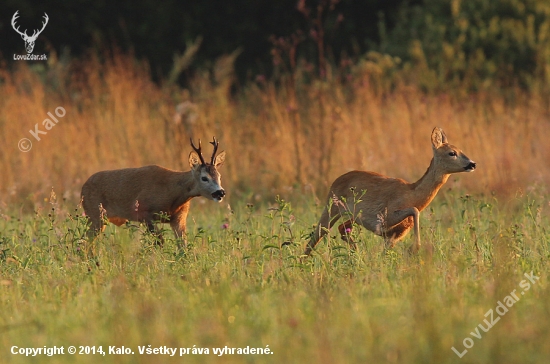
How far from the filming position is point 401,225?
7398mm

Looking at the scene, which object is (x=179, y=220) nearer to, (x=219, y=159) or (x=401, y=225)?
(x=219, y=159)

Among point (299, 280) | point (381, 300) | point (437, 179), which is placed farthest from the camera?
point (437, 179)

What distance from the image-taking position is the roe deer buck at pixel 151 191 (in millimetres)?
8195

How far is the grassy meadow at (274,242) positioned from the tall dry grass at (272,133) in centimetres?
3

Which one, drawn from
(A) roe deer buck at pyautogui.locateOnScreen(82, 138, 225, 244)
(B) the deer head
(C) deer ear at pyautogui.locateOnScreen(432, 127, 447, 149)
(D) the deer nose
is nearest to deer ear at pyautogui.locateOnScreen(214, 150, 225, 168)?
(A) roe deer buck at pyautogui.locateOnScreen(82, 138, 225, 244)

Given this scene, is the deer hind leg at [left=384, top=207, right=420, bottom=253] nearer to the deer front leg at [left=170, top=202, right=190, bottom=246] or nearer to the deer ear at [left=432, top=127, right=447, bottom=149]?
the deer ear at [left=432, top=127, right=447, bottom=149]

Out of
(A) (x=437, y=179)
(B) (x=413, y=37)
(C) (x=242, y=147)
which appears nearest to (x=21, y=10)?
(B) (x=413, y=37)

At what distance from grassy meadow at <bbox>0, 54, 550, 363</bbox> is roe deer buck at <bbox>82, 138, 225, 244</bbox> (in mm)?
252

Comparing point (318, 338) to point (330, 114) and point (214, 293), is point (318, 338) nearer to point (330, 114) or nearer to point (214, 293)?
point (214, 293)

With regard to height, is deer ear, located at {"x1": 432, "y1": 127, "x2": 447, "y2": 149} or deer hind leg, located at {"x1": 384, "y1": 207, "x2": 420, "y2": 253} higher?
deer ear, located at {"x1": 432, "y1": 127, "x2": 447, "y2": 149}

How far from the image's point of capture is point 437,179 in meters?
7.32

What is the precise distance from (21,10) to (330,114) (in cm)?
1016

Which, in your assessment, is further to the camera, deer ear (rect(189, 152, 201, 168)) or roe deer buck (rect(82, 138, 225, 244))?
deer ear (rect(189, 152, 201, 168))

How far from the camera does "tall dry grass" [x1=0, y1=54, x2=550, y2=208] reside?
36.7ft
